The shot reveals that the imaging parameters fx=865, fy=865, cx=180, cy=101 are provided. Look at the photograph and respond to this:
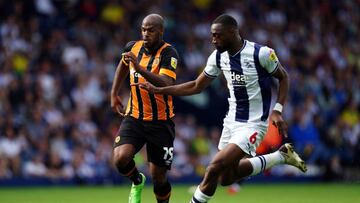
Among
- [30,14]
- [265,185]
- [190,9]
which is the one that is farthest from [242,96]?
[190,9]

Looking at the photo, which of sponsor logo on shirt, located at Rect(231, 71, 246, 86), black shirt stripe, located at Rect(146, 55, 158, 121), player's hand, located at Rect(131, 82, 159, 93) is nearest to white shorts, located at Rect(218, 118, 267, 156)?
sponsor logo on shirt, located at Rect(231, 71, 246, 86)

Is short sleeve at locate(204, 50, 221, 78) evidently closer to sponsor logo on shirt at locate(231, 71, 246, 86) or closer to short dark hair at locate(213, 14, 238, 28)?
sponsor logo on shirt at locate(231, 71, 246, 86)

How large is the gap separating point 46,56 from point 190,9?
5098 mm

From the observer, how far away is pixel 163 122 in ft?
37.5

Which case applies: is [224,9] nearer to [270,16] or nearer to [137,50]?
[270,16]

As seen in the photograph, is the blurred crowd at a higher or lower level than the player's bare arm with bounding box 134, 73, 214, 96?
lower

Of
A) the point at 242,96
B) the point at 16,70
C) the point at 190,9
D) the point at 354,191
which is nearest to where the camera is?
the point at 242,96

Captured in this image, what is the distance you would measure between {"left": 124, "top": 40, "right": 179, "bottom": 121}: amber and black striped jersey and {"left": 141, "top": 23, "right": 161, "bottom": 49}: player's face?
7.3 inches

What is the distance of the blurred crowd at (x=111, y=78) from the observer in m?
19.3

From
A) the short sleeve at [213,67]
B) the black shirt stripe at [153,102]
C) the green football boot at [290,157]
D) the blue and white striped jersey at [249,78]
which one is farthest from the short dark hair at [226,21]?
the green football boot at [290,157]

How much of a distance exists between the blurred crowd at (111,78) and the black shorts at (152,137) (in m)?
7.84

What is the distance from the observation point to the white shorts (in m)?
Result: 10.6

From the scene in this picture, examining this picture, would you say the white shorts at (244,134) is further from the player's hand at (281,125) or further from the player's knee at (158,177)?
the player's knee at (158,177)

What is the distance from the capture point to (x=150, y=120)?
11352mm
